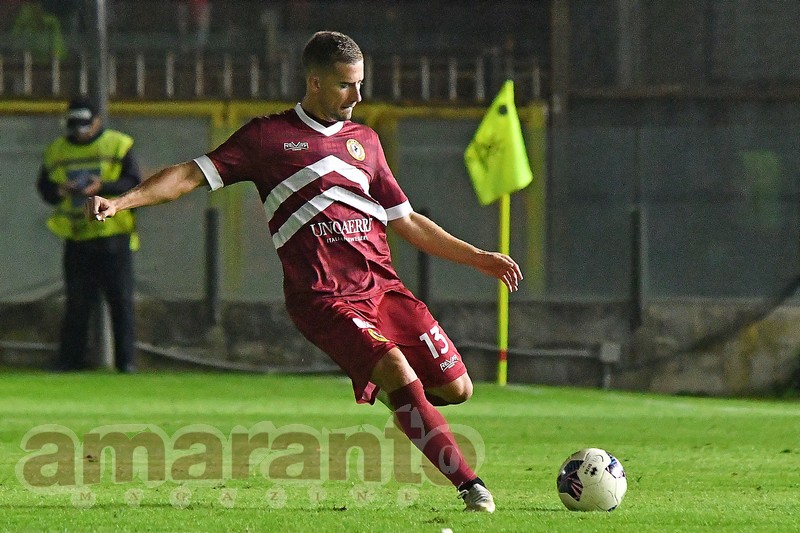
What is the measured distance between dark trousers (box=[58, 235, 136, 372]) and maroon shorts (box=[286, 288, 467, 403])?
348 inches

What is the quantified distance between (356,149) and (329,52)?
44 centimetres

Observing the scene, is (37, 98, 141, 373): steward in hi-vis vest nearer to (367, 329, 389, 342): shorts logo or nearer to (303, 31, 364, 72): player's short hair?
(303, 31, 364, 72): player's short hair

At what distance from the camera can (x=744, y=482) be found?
7922mm

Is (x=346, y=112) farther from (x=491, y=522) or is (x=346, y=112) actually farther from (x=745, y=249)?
(x=745, y=249)

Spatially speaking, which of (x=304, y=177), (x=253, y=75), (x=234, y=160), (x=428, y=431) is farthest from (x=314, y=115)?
(x=253, y=75)

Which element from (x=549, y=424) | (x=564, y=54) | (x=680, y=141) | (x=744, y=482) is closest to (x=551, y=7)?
(x=564, y=54)

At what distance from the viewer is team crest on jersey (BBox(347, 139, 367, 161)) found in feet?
22.3

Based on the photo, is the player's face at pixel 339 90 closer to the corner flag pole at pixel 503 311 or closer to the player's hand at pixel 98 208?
the player's hand at pixel 98 208

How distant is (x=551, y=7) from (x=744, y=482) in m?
14.5

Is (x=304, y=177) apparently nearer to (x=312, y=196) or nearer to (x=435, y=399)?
(x=312, y=196)

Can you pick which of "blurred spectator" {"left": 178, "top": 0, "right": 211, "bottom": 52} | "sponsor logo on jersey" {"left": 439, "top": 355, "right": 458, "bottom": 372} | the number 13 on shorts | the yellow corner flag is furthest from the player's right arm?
"blurred spectator" {"left": 178, "top": 0, "right": 211, "bottom": 52}

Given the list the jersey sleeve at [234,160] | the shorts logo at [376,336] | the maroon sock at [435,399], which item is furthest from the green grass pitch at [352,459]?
the jersey sleeve at [234,160]

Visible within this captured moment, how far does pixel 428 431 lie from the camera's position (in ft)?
20.9

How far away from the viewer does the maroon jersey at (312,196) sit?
662 cm
